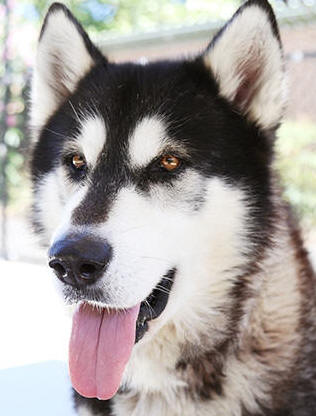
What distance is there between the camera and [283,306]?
1896mm

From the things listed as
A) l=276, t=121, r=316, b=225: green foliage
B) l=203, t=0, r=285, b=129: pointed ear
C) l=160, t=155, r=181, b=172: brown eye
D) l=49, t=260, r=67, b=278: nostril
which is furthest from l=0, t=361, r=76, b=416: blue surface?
l=276, t=121, r=316, b=225: green foliage

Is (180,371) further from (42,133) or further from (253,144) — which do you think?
(42,133)

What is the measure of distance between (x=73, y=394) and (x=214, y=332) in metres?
0.55

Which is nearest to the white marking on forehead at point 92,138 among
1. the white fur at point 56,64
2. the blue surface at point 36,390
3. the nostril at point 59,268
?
the white fur at point 56,64

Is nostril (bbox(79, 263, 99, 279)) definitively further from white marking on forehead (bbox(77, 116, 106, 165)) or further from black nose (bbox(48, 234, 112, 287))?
white marking on forehead (bbox(77, 116, 106, 165))

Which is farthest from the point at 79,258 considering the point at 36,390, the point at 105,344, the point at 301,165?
the point at 301,165

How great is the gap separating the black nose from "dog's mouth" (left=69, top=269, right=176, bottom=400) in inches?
7.9

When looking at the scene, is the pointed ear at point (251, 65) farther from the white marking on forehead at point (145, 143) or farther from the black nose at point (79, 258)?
the black nose at point (79, 258)

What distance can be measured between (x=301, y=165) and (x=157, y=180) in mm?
2916

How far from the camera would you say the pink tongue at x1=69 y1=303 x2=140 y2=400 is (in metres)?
1.69

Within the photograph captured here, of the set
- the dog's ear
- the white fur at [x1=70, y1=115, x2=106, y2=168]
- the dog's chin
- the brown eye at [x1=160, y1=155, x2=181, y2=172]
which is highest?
the dog's ear

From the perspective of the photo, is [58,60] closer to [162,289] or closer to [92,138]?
[92,138]

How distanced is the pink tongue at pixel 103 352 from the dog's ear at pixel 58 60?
0.87 m

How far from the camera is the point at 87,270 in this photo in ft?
5.04
